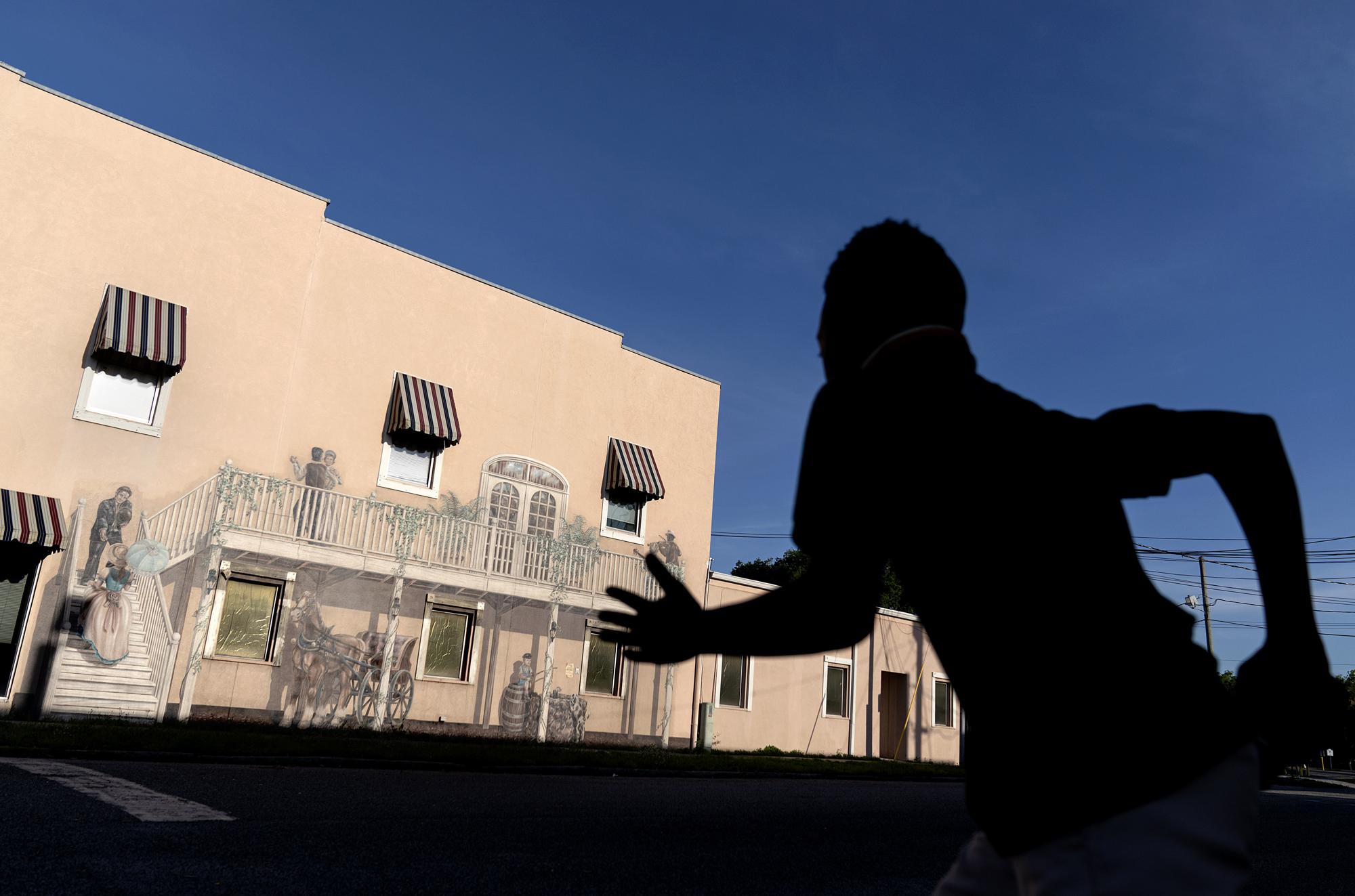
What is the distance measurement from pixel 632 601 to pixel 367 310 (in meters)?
18.9

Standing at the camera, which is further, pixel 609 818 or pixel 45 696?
pixel 45 696

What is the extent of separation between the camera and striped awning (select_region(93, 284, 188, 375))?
15336mm

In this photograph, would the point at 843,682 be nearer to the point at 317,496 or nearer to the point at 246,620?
the point at 317,496

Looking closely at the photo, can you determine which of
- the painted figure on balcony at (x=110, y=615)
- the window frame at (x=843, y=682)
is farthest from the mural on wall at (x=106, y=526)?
the window frame at (x=843, y=682)

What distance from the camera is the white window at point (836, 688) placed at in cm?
2453

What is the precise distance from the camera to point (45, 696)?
13.8 metres

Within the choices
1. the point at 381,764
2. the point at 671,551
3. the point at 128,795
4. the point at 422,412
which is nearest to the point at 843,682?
the point at 671,551

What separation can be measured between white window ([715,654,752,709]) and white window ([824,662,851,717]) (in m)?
2.45

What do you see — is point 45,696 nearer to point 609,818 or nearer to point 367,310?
point 367,310

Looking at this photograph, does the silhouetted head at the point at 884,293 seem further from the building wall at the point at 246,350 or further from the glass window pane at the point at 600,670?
the glass window pane at the point at 600,670

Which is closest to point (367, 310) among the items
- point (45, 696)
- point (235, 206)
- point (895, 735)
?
point (235, 206)

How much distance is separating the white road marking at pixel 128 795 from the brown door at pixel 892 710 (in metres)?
22.0

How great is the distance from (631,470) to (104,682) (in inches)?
441

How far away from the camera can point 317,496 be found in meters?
16.8
